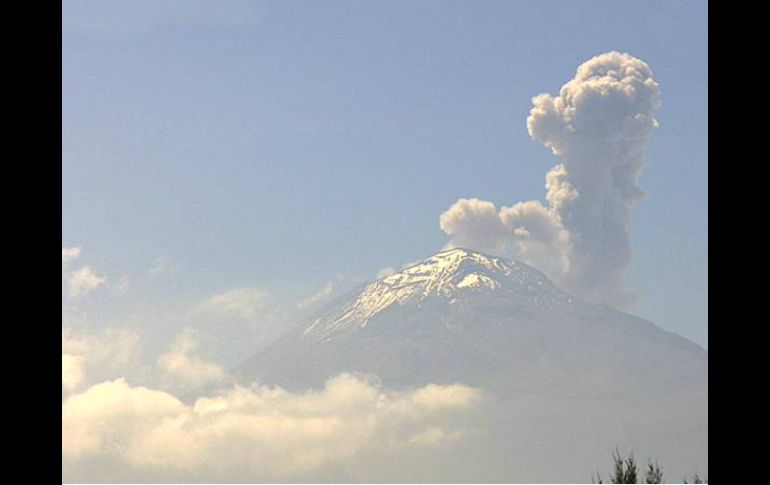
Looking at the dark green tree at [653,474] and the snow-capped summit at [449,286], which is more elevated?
the snow-capped summit at [449,286]

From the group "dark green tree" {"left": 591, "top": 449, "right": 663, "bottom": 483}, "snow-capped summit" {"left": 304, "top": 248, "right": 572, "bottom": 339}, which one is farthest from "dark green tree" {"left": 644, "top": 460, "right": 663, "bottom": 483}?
"snow-capped summit" {"left": 304, "top": 248, "right": 572, "bottom": 339}

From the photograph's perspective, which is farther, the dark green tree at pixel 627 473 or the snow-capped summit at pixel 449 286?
the snow-capped summit at pixel 449 286

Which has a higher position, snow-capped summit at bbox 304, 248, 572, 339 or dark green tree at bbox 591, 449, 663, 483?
snow-capped summit at bbox 304, 248, 572, 339

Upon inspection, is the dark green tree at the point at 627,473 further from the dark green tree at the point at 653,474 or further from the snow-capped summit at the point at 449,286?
the snow-capped summit at the point at 449,286

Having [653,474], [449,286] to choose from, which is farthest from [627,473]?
[449,286]

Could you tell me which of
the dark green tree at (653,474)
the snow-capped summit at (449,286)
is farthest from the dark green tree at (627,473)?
the snow-capped summit at (449,286)

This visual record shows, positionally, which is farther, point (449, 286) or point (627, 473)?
point (449, 286)

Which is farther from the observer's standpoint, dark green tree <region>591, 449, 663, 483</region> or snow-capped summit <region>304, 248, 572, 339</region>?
snow-capped summit <region>304, 248, 572, 339</region>

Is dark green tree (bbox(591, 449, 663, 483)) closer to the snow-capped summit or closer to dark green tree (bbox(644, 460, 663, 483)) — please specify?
dark green tree (bbox(644, 460, 663, 483))

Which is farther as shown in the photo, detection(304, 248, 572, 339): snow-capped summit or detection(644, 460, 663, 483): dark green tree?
detection(304, 248, 572, 339): snow-capped summit

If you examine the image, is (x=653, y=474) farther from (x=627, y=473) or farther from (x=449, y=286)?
(x=449, y=286)

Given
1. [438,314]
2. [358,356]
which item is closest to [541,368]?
[438,314]
